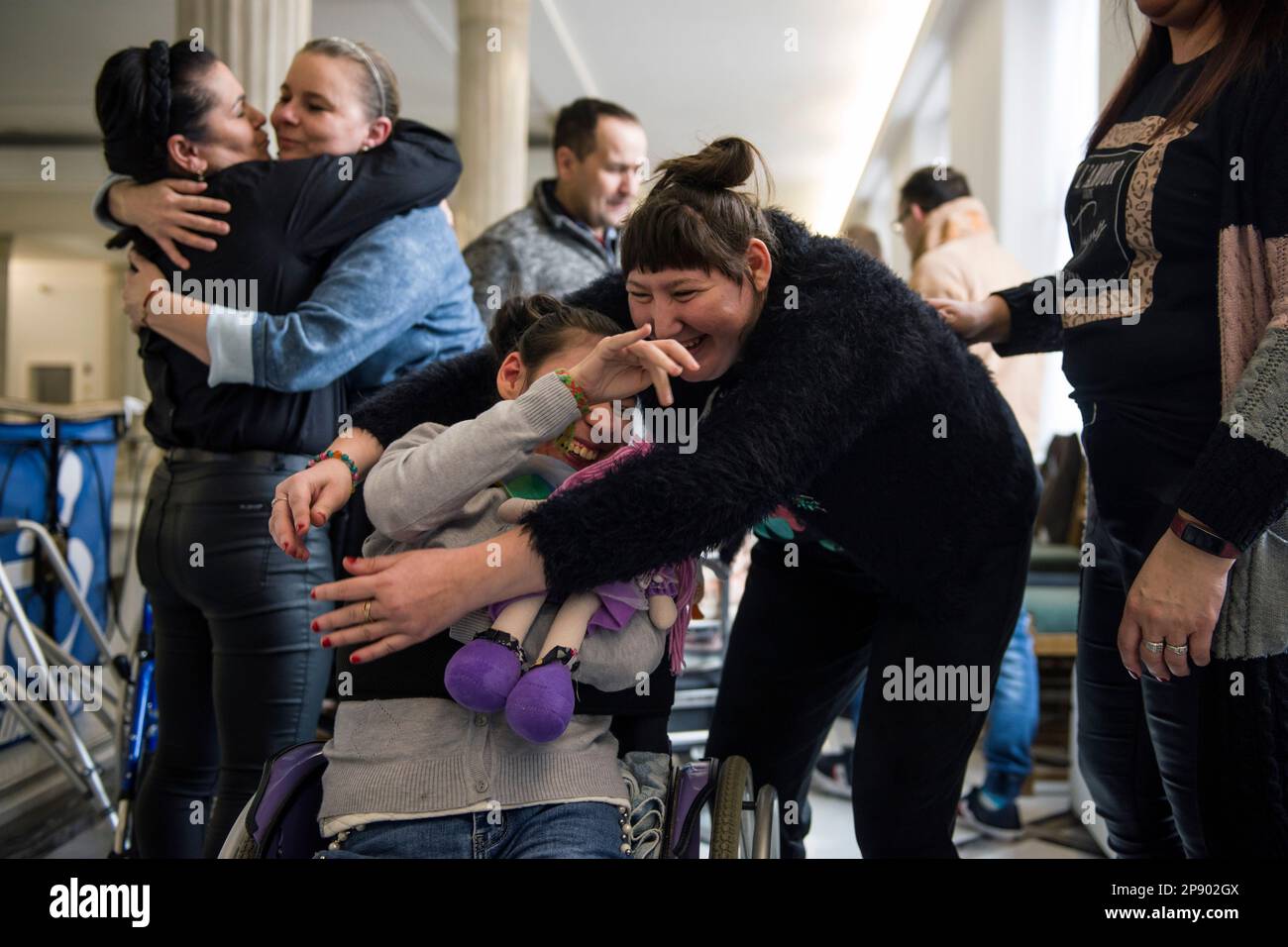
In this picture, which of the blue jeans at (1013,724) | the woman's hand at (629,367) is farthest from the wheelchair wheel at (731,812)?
the blue jeans at (1013,724)

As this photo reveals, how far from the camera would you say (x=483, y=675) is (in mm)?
1083

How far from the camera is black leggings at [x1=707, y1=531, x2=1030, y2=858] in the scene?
1426mm

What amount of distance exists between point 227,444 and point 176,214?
0.38 m

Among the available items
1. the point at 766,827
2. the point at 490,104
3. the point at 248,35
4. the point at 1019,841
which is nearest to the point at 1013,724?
the point at 1019,841

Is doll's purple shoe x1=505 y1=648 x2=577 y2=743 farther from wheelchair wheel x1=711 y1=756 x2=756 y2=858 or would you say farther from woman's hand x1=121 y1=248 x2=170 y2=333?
woman's hand x1=121 y1=248 x2=170 y2=333

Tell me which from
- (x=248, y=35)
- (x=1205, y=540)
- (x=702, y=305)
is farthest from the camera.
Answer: (x=248, y=35)

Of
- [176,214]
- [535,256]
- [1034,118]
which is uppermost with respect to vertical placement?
[1034,118]

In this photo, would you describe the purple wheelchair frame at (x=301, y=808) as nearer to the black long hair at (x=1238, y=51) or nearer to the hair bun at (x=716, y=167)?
the hair bun at (x=716, y=167)

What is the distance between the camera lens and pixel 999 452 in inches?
55.7

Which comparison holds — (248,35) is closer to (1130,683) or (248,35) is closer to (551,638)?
(551,638)

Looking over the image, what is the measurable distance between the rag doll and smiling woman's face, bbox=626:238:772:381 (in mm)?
150

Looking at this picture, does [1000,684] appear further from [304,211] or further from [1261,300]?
[304,211]
